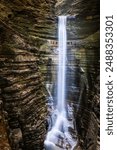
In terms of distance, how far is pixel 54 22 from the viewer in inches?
43.7

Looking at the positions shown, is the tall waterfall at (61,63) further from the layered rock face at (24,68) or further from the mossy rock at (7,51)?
the mossy rock at (7,51)

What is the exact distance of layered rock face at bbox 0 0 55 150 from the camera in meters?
1.08

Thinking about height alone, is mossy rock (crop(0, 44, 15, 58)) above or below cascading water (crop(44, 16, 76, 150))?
above

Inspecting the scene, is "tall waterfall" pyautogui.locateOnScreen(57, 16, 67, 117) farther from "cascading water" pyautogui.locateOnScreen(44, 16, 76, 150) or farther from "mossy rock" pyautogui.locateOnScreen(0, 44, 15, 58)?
"mossy rock" pyautogui.locateOnScreen(0, 44, 15, 58)

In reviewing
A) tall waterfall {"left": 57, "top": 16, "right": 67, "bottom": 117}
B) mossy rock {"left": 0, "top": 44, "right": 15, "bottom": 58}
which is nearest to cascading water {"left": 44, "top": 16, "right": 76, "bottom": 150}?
tall waterfall {"left": 57, "top": 16, "right": 67, "bottom": 117}

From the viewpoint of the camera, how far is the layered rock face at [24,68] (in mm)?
1082

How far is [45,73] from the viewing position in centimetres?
111

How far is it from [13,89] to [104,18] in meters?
0.41

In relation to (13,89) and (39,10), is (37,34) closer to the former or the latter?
(39,10)

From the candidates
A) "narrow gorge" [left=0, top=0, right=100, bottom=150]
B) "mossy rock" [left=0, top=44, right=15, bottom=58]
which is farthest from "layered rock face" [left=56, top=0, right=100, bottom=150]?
"mossy rock" [left=0, top=44, right=15, bottom=58]

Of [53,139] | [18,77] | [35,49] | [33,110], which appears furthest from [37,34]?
[53,139]

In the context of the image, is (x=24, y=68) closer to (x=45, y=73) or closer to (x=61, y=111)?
(x=45, y=73)

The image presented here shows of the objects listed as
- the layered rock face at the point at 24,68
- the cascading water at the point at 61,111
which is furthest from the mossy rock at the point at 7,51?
the cascading water at the point at 61,111

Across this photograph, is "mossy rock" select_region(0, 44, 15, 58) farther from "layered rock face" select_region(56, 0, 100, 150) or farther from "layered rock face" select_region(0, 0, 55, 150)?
"layered rock face" select_region(56, 0, 100, 150)
